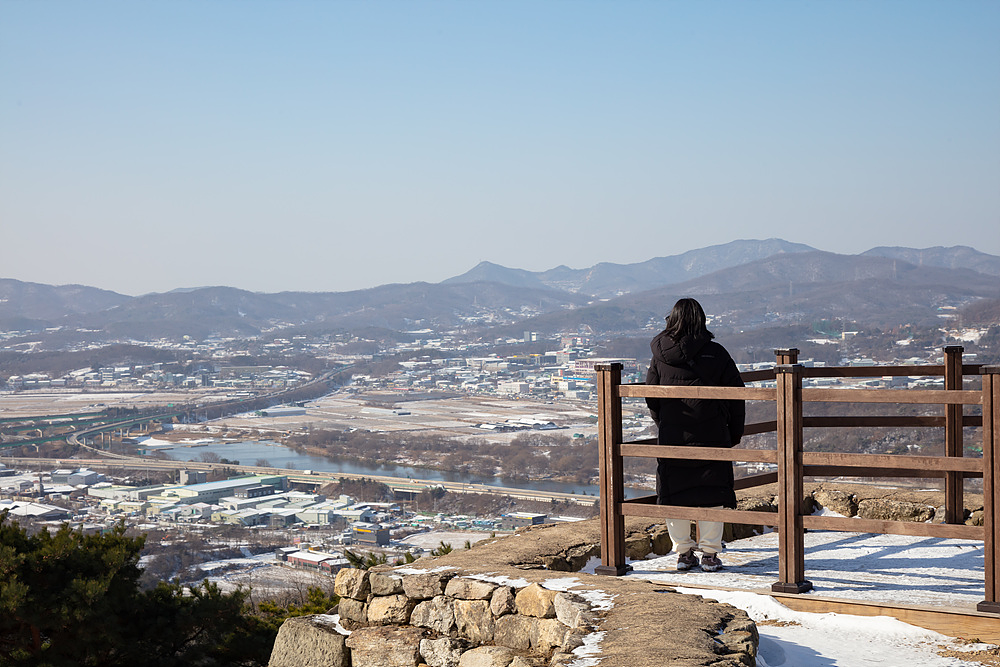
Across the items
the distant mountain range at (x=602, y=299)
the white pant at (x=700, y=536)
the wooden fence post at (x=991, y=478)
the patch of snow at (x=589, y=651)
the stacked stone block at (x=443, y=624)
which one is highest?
the distant mountain range at (x=602, y=299)

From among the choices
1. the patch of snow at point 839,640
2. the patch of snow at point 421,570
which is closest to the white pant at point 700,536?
the patch of snow at point 839,640

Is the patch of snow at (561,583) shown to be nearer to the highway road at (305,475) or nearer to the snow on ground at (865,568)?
the snow on ground at (865,568)

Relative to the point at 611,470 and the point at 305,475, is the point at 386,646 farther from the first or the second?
the point at 305,475

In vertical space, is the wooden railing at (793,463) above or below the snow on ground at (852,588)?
above

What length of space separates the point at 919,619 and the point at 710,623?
46.7 inches

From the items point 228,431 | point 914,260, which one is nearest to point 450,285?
point 914,260

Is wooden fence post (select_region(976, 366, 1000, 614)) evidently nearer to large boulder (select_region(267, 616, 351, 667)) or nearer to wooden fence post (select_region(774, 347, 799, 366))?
wooden fence post (select_region(774, 347, 799, 366))

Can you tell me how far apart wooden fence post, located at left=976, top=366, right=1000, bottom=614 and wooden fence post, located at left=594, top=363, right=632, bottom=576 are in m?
2.03

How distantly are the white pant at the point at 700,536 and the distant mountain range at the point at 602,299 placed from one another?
210 ft

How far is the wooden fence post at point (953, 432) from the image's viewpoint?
6754 millimetres

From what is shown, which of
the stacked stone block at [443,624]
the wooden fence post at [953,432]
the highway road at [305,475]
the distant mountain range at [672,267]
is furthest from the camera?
the distant mountain range at [672,267]

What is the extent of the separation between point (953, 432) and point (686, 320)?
2.58 metres

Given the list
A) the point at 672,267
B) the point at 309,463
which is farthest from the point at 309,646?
the point at 672,267

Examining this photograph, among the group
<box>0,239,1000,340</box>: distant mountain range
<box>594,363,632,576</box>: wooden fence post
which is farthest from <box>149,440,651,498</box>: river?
<box>594,363,632,576</box>: wooden fence post
